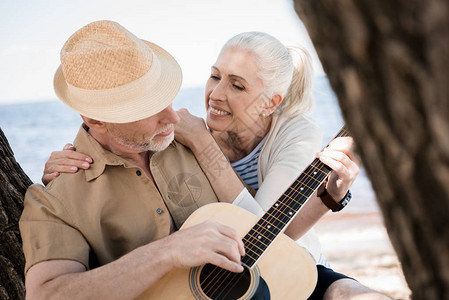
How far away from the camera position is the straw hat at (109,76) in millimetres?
2002

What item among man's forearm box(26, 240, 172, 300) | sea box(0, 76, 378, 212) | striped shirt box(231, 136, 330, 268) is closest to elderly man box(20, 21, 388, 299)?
man's forearm box(26, 240, 172, 300)

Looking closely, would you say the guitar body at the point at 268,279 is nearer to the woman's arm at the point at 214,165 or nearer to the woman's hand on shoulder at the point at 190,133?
the woman's arm at the point at 214,165

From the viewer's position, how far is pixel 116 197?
2127mm

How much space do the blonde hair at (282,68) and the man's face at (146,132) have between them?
3.13 feet

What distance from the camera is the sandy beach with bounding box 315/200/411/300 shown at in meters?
4.93

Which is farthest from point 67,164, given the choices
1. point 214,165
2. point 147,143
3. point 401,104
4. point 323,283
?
point 401,104

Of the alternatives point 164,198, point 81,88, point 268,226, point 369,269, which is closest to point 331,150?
point 268,226

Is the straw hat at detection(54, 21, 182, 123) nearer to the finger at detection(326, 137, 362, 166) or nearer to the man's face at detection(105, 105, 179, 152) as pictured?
the man's face at detection(105, 105, 179, 152)

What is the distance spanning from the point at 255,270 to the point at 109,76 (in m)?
1.04

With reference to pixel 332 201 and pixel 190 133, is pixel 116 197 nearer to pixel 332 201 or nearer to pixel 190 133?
pixel 190 133

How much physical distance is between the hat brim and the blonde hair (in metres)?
0.93

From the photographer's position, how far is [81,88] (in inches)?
79.9

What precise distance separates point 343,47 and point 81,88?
161 cm

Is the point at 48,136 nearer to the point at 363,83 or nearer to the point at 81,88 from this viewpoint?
the point at 81,88
